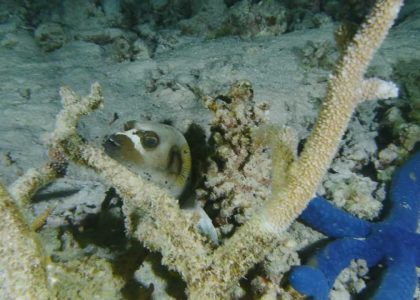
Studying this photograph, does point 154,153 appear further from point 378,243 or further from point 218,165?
point 378,243

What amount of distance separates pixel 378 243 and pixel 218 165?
1250 mm

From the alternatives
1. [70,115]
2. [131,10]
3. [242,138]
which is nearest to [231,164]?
[242,138]

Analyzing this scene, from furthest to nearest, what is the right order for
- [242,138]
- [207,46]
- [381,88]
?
[207,46] < [242,138] < [381,88]

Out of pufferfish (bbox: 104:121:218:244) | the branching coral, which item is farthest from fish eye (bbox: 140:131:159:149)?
the branching coral

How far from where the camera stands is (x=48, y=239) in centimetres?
263

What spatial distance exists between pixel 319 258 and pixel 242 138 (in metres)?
0.96

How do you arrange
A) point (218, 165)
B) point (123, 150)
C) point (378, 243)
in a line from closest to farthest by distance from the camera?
point (378, 243) < point (218, 165) < point (123, 150)

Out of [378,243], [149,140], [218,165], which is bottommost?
[378,243]

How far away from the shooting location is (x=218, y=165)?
2719 mm

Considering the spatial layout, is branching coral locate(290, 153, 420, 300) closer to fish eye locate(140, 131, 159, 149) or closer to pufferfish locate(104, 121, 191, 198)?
pufferfish locate(104, 121, 191, 198)

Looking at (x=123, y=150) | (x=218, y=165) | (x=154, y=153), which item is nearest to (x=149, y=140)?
(x=154, y=153)

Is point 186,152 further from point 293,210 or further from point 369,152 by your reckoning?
point 369,152

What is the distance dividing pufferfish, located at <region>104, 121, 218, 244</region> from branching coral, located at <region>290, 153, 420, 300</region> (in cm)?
91

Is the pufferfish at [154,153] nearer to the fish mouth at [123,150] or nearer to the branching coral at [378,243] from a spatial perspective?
the fish mouth at [123,150]
